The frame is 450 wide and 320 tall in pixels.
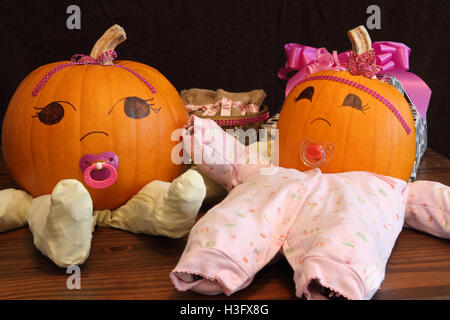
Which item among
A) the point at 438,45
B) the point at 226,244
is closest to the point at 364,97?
the point at 226,244

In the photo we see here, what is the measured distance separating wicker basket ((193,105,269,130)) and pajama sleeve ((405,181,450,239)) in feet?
1.63

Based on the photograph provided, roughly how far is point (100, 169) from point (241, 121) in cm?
49

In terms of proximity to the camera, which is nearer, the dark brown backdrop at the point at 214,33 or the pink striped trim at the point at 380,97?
the pink striped trim at the point at 380,97

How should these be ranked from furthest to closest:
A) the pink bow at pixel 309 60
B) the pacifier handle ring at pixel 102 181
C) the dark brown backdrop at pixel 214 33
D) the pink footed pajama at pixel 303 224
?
the dark brown backdrop at pixel 214 33
the pink bow at pixel 309 60
the pacifier handle ring at pixel 102 181
the pink footed pajama at pixel 303 224

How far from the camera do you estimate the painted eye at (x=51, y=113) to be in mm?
1011

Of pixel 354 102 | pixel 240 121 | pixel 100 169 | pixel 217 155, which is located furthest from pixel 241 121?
pixel 100 169

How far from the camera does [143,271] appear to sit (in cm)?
90

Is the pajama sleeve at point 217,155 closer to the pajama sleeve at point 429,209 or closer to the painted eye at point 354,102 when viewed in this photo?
the painted eye at point 354,102

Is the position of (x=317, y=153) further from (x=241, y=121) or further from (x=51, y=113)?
(x=51, y=113)

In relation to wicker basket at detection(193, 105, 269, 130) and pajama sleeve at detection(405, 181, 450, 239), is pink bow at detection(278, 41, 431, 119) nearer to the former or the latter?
wicker basket at detection(193, 105, 269, 130)

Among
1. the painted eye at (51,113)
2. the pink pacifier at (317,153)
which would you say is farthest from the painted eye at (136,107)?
the pink pacifier at (317,153)

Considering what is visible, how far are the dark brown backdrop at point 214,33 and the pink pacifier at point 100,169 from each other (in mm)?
784

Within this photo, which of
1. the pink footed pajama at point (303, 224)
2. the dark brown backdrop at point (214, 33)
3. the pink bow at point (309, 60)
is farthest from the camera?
the dark brown backdrop at point (214, 33)

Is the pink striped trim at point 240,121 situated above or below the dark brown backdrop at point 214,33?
below
